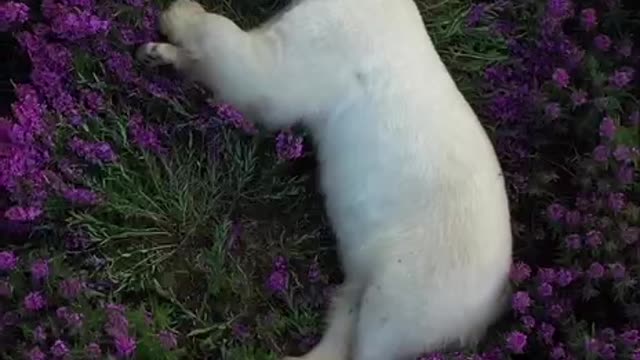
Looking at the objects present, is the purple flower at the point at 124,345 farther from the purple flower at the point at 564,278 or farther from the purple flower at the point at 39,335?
the purple flower at the point at 564,278

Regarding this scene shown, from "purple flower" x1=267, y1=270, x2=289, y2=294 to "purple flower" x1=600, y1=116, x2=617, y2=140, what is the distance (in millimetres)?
695

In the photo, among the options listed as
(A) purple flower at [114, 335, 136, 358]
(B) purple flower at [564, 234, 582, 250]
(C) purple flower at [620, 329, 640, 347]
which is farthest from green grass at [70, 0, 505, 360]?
(C) purple flower at [620, 329, 640, 347]

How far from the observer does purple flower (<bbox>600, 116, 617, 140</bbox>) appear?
2203 mm

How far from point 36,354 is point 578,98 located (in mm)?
1176

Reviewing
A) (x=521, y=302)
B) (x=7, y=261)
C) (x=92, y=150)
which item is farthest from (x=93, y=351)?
(x=521, y=302)

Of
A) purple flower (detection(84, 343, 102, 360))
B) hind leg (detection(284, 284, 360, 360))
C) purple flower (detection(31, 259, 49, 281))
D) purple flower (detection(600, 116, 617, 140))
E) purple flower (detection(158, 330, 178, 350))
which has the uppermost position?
purple flower (detection(31, 259, 49, 281))

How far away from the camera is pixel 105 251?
2271 mm

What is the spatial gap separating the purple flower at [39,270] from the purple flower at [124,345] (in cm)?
19

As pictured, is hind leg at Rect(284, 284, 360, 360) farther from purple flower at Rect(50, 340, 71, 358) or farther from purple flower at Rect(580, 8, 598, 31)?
purple flower at Rect(580, 8, 598, 31)

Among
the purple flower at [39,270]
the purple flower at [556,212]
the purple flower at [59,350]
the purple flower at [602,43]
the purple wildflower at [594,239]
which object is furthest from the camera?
the purple flower at [602,43]

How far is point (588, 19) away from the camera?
2428 millimetres

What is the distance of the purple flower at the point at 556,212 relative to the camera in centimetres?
226

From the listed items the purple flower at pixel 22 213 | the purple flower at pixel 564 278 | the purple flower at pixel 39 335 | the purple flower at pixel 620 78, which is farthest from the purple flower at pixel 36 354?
the purple flower at pixel 620 78

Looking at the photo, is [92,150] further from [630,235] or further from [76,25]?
[630,235]
